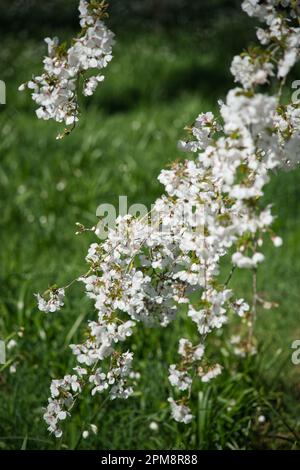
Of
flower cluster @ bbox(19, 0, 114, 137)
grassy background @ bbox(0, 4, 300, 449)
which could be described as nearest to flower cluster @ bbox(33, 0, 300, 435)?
flower cluster @ bbox(19, 0, 114, 137)

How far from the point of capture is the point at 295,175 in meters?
5.23

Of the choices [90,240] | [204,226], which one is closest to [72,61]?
[204,226]

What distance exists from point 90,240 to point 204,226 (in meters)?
2.75

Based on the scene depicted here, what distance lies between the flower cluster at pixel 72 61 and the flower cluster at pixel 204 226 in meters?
0.40

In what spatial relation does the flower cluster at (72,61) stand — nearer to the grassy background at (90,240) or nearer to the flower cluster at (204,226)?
the flower cluster at (204,226)

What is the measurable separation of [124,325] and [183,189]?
1.60 feet

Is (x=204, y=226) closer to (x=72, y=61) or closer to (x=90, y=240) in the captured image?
(x=72, y=61)

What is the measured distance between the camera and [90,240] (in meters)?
4.52

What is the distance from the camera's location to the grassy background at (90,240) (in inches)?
112

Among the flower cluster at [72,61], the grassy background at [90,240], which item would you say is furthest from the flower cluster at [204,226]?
the grassy background at [90,240]

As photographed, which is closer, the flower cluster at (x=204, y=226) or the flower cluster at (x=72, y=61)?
the flower cluster at (x=204, y=226)

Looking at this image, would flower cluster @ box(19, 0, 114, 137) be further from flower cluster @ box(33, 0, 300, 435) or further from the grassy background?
the grassy background
